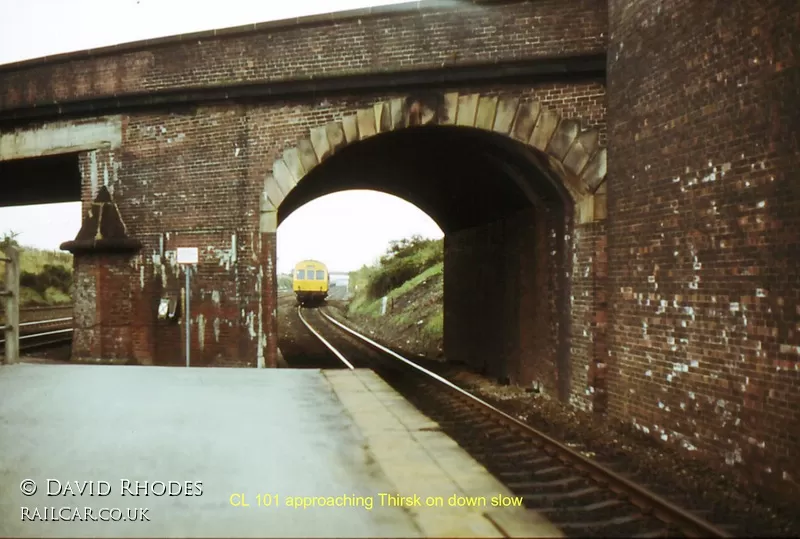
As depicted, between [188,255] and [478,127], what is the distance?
506 cm

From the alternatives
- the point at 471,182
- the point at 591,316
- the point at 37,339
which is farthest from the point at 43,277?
the point at 591,316

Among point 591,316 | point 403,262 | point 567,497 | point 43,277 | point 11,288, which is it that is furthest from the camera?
point 403,262

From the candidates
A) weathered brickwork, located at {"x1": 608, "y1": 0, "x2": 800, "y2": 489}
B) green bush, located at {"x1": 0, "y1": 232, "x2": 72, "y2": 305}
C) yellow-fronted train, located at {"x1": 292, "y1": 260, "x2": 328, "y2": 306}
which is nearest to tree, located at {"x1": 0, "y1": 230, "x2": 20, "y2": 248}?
green bush, located at {"x1": 0, "y1": 232, "x2": 72, "y2": 305}

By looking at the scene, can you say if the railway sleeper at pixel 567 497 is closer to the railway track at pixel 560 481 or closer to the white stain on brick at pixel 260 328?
the railway track at pixel 560 481

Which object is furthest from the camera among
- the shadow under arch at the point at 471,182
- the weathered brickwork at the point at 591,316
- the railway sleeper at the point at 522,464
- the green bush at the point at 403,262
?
the green bush at the point at 403,262

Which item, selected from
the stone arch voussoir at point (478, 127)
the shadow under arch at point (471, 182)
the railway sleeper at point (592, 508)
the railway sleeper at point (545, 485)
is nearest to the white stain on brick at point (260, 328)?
the stone arch voussoir at point (478, 127)

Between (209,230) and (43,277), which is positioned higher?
(209,230)

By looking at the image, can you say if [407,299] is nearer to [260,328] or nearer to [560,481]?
[260,328]

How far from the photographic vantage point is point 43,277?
32.0m

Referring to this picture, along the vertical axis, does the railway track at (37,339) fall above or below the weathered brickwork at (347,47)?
below

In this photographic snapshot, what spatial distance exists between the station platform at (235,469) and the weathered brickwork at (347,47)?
5.36m

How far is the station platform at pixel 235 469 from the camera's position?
3094 mm
